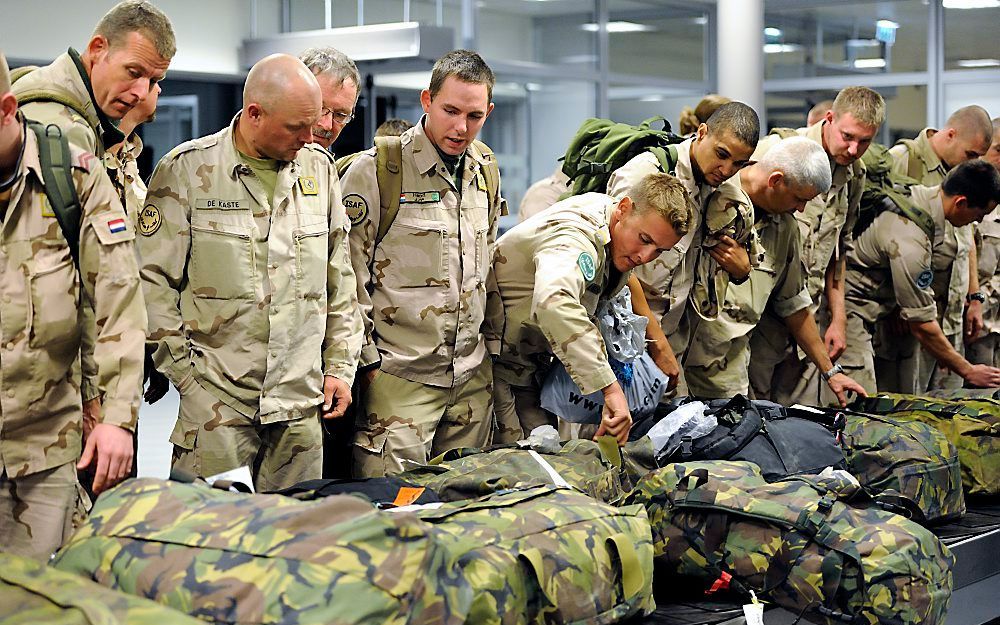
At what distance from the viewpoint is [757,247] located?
4.02 metres

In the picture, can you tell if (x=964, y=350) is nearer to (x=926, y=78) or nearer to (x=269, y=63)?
(x=269, y=63)

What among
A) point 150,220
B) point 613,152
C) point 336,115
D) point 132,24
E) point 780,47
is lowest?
point 150,220

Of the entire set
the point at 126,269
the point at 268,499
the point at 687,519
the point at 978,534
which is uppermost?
the point at 126,269

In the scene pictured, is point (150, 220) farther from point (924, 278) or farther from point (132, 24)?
point (924, 278)

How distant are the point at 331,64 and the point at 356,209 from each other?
54cm

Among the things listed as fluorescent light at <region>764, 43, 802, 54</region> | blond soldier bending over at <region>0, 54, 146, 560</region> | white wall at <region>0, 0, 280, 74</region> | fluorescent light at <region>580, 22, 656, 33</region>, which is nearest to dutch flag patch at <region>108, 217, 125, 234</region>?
blond soldier bending over at <region>0, 54, 146, 560</region>

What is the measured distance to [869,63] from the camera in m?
11.6

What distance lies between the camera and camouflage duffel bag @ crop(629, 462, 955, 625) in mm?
2445

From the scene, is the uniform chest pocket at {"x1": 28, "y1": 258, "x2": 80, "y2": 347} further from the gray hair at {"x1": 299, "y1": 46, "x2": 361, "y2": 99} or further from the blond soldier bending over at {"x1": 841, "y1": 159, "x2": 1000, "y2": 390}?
the blond soldier bending over at {"x1": 841, "y1": 159, "x2": 1000, "y2": 390}

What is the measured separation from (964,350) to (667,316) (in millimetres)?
2638

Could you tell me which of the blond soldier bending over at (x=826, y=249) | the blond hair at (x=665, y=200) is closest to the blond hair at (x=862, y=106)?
the blond soldier bending over at (x=826, y=249)

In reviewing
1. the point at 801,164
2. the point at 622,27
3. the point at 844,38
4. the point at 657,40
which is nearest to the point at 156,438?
the point at 801,164

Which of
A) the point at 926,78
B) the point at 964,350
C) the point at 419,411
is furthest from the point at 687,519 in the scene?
the point at 926,78

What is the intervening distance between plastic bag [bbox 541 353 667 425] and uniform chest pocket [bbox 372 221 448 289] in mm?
430
